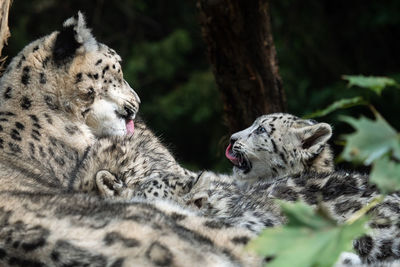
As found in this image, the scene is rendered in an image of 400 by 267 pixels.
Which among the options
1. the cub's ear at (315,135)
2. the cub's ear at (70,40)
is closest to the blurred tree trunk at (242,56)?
the cub's ear at (315,135)

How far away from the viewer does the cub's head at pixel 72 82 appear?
19.4 feet

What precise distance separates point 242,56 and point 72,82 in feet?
5.75

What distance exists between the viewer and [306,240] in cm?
236

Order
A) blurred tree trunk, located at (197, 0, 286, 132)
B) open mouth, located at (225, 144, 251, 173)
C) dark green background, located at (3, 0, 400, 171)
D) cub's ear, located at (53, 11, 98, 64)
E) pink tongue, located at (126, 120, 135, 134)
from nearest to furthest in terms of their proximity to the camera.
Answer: cub's ear, located at (53, 11, 98, 64), pink tongue, located at (126, 120, 135, 134), open mouth, located at (225, 144, 251, 173), blurred tree trunk, located at (197, 0, 286, 132), dark green background, located at (3, 0, 400, 171)

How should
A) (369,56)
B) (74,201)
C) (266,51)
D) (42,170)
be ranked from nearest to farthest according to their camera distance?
(74,201) < (42,170) < (266,51) < (369,56)

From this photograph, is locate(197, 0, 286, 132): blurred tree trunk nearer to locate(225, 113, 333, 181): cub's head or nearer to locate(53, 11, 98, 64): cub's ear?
locate(225, 113, 333, 181): cub's head

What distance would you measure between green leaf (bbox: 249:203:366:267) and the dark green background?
282 inches

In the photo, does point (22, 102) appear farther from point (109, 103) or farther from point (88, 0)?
point (88, 0)

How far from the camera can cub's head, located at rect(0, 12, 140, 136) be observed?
5898mm

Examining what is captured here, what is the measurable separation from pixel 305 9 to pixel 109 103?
18.4ft

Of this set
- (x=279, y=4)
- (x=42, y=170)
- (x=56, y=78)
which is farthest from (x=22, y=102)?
(x=279, y=4)

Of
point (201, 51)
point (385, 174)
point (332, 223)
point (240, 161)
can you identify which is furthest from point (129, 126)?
point (201, 51)

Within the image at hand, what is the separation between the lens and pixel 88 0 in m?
13.1

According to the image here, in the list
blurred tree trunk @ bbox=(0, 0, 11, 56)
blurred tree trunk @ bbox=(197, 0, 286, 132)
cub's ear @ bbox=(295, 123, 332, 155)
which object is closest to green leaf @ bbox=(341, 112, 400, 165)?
blurred tree trunk @ bbox=(0, 0, 11, 56)
